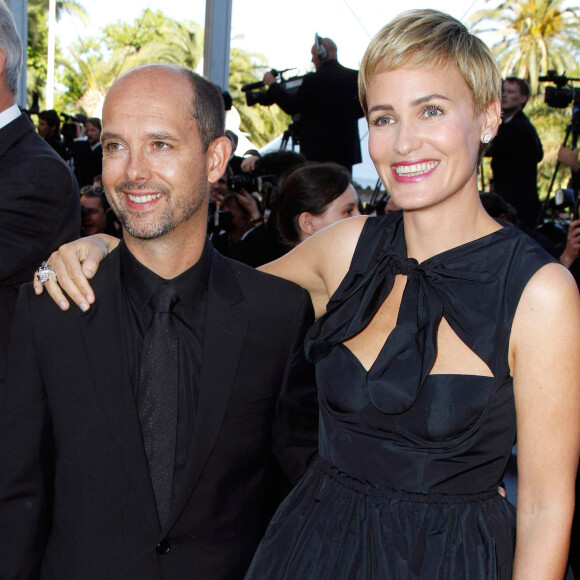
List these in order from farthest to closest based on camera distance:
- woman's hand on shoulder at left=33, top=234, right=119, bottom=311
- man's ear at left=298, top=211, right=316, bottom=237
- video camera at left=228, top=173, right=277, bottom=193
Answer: video camera at left=228, top=173, right=277, bottom=193, man's ear at left=298, top=211, right=316, bottom=237, woman's hand on shoulder at left=33, top=234, right=119, bottom=311

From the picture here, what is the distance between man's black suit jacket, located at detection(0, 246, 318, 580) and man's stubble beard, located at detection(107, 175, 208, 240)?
0.41 ft

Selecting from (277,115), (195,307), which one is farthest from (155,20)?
(195,307)

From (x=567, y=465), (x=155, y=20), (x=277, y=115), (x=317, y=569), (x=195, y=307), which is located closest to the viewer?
(x=567, y=465)

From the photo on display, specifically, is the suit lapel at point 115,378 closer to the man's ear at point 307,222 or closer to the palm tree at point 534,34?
the man's ear at point 307,222

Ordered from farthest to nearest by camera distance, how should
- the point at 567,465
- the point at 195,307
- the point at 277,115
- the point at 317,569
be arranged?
the point at 277,115 < the point at 195,307 < the point at 317,569 < the point at 567,465

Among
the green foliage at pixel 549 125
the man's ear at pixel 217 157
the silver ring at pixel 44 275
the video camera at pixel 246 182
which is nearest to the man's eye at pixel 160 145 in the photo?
the man's ear at pixel 217 157

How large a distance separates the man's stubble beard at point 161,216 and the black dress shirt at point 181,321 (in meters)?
0.09

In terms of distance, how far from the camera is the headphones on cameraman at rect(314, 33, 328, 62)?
737cm

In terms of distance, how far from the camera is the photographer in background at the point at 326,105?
24.2 ft

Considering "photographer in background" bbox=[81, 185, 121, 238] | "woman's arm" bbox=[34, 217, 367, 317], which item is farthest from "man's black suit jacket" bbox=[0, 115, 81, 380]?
"photographer in background" bbox=[81, 185, 121, 238]

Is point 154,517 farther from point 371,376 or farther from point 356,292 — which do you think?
point 356,292

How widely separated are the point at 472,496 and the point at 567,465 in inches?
9.4

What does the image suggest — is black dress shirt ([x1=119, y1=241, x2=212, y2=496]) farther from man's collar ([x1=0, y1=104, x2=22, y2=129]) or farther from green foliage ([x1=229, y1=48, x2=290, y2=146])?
green foliage ([x1=229, y1=48, x2=290, y2=146])

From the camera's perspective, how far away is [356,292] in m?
2.08
